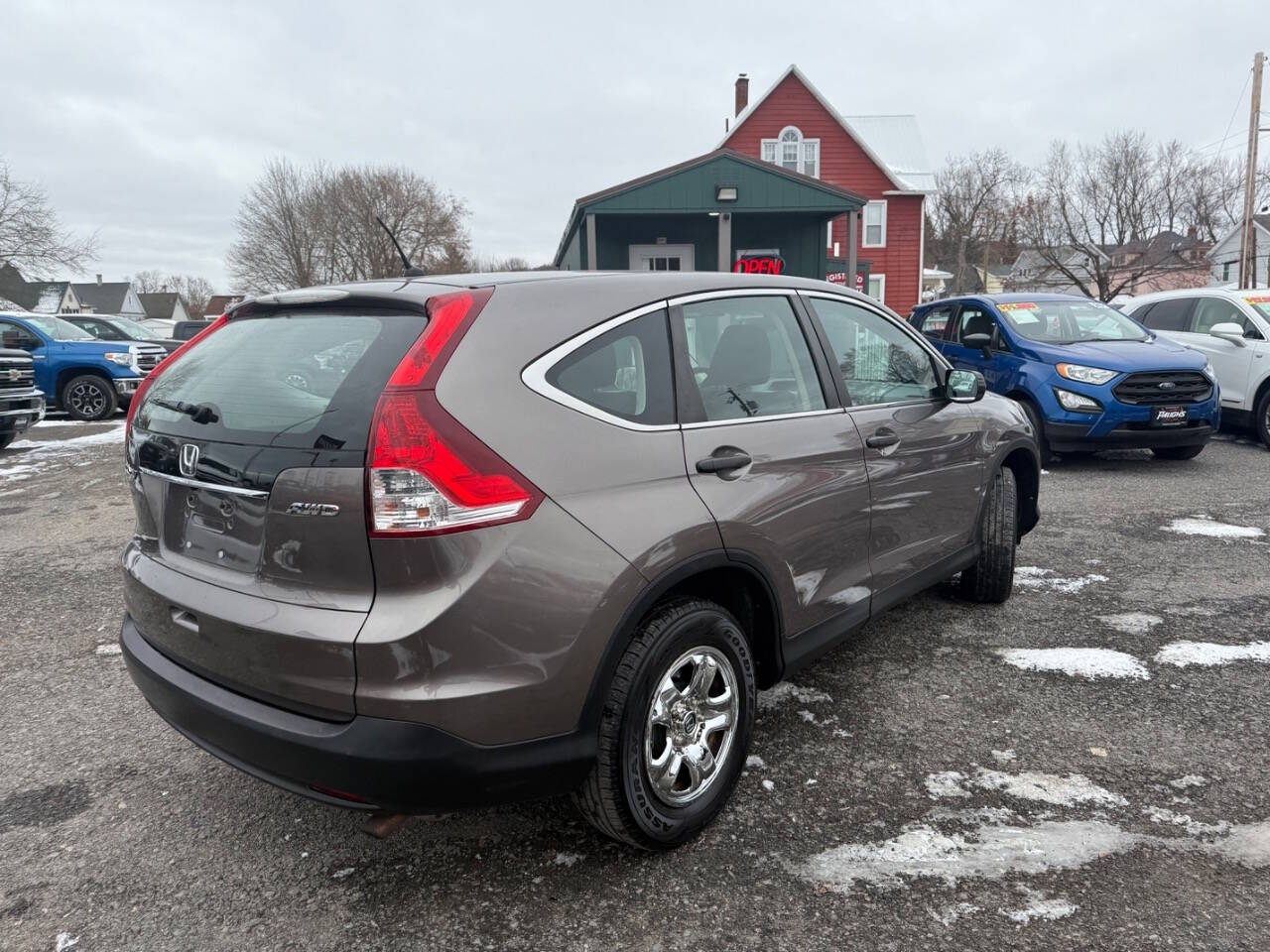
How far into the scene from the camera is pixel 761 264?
19.6 m

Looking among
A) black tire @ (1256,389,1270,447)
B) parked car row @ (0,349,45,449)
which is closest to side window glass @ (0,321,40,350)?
parked car row @ (0,349,45,449)

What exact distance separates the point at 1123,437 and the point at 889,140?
28575 millimetres

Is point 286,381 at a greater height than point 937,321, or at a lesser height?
lesser

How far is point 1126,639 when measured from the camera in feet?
13.1

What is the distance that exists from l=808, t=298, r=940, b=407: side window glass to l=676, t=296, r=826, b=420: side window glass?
0.68 feet

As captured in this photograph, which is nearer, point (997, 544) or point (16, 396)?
point (997, 544)

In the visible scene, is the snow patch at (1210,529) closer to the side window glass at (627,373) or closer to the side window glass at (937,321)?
the side window glass at (937,321)

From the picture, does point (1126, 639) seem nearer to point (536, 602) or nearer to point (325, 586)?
point (536, 602)

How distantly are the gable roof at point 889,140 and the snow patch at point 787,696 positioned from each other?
91.5ft

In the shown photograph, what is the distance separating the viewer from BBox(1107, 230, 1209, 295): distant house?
144 feet

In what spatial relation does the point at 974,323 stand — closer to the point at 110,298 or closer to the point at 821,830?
the point at 821,830

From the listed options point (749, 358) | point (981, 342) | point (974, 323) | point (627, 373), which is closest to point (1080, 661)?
point (749, 358)

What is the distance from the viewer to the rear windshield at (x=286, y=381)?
2.07 meters

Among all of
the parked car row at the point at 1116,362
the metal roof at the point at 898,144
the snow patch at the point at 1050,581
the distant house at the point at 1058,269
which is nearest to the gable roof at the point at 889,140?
the metal roof at the point at 898,144
